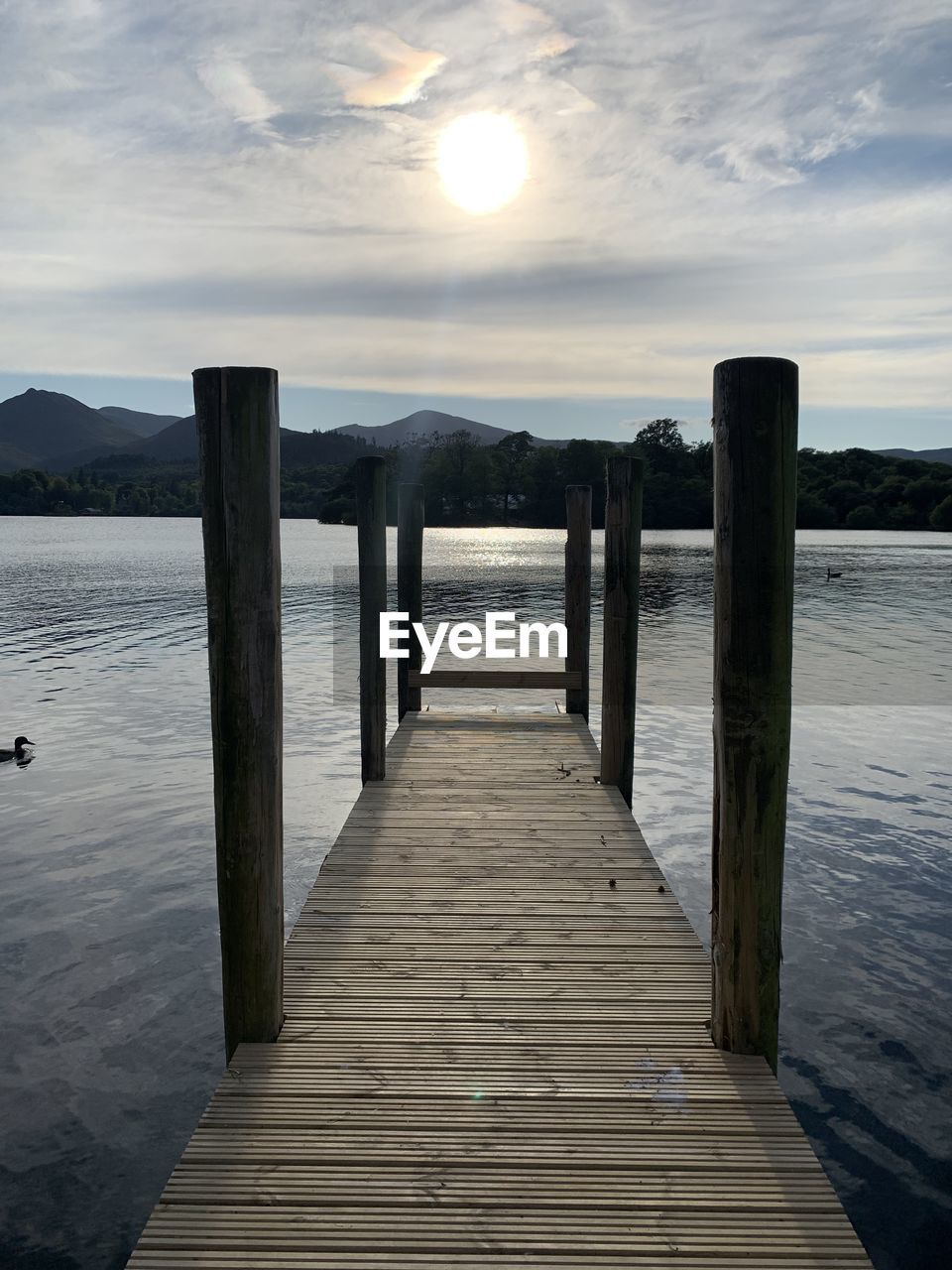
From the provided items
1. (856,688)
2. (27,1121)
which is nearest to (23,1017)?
(27,1121)

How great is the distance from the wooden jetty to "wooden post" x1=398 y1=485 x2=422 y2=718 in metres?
5.69

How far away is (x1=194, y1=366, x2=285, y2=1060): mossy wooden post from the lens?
13.1 ft

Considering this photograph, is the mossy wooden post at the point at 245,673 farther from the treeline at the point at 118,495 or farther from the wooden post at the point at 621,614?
the treeline at the point at 118,495

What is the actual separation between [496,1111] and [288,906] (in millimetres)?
5647

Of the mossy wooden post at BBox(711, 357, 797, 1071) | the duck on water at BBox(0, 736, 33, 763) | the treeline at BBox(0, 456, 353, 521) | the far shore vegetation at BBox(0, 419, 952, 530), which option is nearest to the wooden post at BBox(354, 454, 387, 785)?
the mossy wooden post at BBox(711, 357, 797, 1071)

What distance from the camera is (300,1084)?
4.03m

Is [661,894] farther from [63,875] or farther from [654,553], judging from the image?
[654,553]

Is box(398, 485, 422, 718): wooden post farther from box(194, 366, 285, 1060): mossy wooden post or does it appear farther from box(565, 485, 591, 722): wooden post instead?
box(194, 366, 285, 1060): mossy wooden post

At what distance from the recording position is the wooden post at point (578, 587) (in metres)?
11.9

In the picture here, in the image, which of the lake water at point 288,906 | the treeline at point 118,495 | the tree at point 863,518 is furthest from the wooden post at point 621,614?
the treeline at point 118,495

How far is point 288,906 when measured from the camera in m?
9.14

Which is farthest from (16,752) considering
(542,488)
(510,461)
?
(510,461)

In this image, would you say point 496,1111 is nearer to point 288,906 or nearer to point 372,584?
point 372,584

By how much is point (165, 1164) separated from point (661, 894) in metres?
3.33
